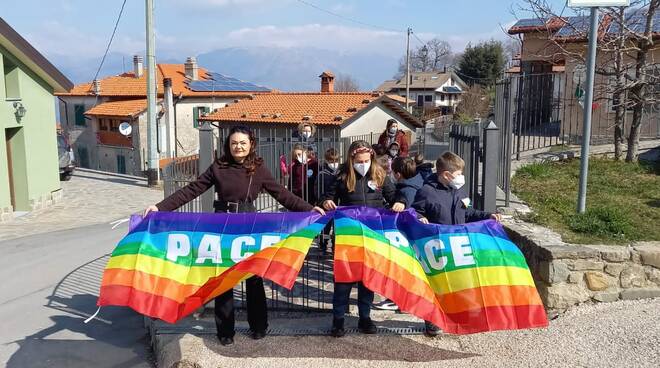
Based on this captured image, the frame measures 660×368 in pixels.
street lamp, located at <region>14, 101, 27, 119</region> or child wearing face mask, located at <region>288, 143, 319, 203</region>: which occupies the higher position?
street lamp, located at <region>14, 101, 27, 119</region>

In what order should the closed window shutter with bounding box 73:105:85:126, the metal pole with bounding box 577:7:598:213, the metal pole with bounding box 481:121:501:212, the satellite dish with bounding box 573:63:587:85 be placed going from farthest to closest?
the closed window shutter with bounding box 73:105:85:126
the satellite dish with bounding box 573:63:587:85
the metal pole with bounding box 577:7:598:213
the metal pole with bounding box 481:121:501:212

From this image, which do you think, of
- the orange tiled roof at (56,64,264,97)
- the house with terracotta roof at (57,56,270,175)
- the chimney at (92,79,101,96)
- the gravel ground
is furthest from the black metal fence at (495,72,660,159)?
the chimney at (92,79,101,96)

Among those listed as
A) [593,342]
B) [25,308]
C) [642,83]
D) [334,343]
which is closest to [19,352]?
[25,308]

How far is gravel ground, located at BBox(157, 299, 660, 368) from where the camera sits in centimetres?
477

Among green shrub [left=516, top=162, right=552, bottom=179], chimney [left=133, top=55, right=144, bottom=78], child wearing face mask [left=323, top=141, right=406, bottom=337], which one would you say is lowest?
green shrub [left=516, top=162, right=552, bottom=179]

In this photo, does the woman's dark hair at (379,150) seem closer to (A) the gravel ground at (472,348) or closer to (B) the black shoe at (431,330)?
(B) the black shoe at (431,330)

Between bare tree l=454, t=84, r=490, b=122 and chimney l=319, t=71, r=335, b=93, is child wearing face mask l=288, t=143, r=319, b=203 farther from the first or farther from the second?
bare tree l=454, t=84, r=490, b=122

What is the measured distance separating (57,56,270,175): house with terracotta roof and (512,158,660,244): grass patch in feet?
95.7

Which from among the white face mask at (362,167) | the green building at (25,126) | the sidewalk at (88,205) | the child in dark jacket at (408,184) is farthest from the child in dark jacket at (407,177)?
the green building at (25,126)

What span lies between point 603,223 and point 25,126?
16375mm

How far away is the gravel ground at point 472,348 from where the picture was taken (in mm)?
4773

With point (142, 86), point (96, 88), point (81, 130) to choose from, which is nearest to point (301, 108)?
point (142, 86)

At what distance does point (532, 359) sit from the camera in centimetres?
478

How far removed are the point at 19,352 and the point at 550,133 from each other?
1024cm
